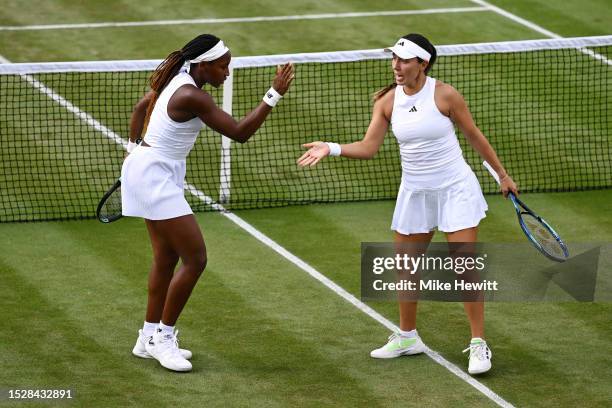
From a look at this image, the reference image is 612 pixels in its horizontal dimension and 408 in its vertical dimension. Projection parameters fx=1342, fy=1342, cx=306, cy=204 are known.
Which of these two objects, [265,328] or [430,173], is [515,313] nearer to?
[430,173]

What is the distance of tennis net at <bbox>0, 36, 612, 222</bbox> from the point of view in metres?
15.1

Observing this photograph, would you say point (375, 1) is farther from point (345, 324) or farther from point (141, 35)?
point (345, 324)

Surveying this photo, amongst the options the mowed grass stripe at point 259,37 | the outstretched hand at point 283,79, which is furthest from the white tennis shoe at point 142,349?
the mowed grass stripe at point 259,37

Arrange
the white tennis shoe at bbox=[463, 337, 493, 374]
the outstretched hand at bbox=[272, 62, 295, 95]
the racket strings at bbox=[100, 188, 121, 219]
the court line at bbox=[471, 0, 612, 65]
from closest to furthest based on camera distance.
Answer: the outstretched hand at bbox=[272, 62, 295, 95] < the white tennis shoe at bbox=[463, 337, 493, 374] < the racket strings at bbox=[100, 188, 121, 219] < the court line at bbox=[471, 0, 612, 65]

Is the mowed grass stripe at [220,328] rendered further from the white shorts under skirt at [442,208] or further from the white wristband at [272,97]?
the white wristband at [272,97]

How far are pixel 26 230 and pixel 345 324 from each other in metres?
4.21

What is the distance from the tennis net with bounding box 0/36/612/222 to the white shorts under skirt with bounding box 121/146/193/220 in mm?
4244

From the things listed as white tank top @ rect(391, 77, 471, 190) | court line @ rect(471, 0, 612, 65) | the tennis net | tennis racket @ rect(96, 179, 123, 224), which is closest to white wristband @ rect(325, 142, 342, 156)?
white tank top @ rect(391, 77, 471, 190)

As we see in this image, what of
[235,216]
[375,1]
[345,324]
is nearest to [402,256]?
→ [345,324]

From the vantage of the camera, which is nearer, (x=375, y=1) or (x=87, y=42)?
(x=87, y=42)

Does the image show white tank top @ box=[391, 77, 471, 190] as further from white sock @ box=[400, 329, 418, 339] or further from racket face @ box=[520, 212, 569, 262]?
white sock @ box=[400, 329, 418, 339]

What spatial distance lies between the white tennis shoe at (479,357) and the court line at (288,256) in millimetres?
85

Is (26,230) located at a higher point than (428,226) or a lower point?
lower

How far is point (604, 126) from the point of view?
17.5 metres
